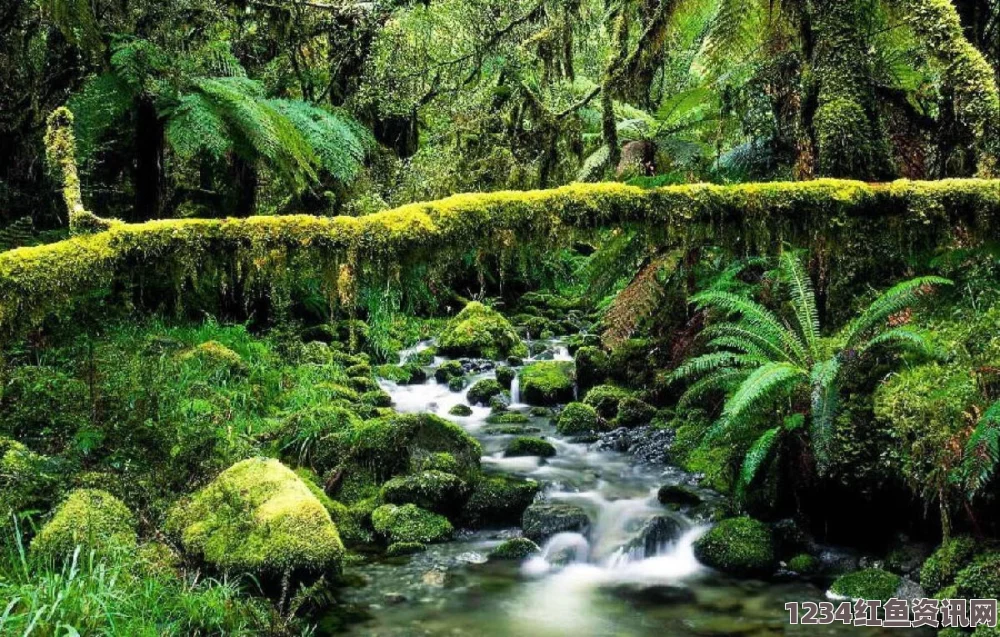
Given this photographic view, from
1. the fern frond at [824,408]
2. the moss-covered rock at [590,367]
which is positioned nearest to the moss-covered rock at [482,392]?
the moss-covered rock at [590,367]

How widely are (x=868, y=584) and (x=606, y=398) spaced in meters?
4.43

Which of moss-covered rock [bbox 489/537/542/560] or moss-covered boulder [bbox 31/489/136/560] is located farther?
moss-covered rock [bbox 489/537/542/560]

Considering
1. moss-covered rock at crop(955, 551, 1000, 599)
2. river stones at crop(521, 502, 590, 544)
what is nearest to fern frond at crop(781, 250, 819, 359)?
moss-covered rock at crop(955, 551, 1000, 599)

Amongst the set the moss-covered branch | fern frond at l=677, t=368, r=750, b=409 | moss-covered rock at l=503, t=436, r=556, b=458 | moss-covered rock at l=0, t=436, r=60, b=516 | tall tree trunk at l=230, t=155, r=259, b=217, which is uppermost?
tall tree trunk at l=230, t=155, r=259, b=217

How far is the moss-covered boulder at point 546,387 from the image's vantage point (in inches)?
380

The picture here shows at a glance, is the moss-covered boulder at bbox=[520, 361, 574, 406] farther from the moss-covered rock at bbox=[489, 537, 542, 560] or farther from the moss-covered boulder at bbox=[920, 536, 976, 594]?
the moss-covered boulder at bbox=[920, 536, 976, 594]

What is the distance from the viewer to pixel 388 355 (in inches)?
448

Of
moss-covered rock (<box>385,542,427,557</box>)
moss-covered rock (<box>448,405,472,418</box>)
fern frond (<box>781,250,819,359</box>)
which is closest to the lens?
moss-covered rock (<box>385,542,427,557</box>)

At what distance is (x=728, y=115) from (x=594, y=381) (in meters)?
3.62

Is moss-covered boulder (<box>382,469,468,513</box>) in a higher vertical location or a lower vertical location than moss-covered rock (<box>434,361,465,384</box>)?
lower

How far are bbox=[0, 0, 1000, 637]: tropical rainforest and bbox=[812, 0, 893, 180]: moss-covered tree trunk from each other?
0.07 ft

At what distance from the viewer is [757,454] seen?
5.26 m

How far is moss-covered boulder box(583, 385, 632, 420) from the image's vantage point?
874 centimetres

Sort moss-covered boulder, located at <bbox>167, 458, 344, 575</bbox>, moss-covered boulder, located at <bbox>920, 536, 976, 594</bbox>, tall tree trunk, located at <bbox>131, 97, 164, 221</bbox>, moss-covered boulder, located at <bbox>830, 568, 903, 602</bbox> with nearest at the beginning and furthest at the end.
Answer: moss-covered boulder, located at <bbox>920, 536, 976, 594</bbox> → moss-covered boulder, located at <bbox>167, 458, 344, 575</bbox> → moss-covered boulder, located at <bbox>830, 568, 903, 602</bbox> → tall tree trunk, located at <bbox>131, 97, 164, 221</bbox>
